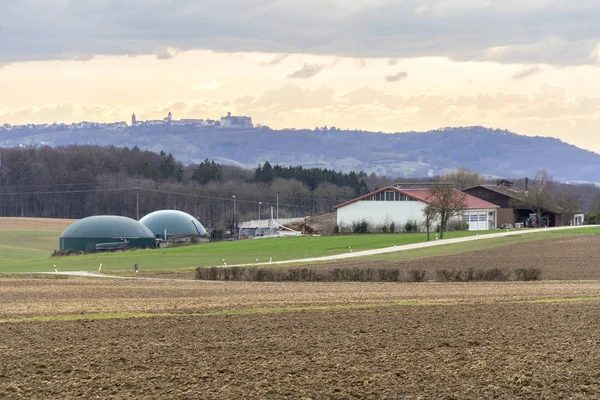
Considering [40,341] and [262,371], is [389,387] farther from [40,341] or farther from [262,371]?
[40,341]

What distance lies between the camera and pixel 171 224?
112 meters

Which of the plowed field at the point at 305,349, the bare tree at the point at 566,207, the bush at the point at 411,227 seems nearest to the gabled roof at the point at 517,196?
the bare tree at the point at 566,207

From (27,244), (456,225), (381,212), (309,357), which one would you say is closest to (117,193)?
(27,244)

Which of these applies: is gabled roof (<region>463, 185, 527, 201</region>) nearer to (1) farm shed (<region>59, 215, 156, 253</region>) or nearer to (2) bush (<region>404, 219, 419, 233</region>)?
(2) bush (<region>404, 219, 419, 233</region>)

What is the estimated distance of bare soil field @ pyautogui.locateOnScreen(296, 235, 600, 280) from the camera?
50.0 metres

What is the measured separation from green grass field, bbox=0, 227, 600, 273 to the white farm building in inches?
470

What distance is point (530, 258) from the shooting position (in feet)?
193

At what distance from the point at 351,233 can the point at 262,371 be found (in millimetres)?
81917

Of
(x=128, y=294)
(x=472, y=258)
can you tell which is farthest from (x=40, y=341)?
(x=472, y=258)

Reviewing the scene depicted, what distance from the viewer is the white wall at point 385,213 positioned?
326 ft

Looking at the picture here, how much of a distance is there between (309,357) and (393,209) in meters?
83.8

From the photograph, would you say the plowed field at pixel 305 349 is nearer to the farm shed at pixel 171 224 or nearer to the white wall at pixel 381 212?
the white wall at pixel 381 212

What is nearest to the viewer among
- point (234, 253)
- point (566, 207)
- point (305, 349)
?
point (305, 349)

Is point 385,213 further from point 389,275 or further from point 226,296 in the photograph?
point 226,296
